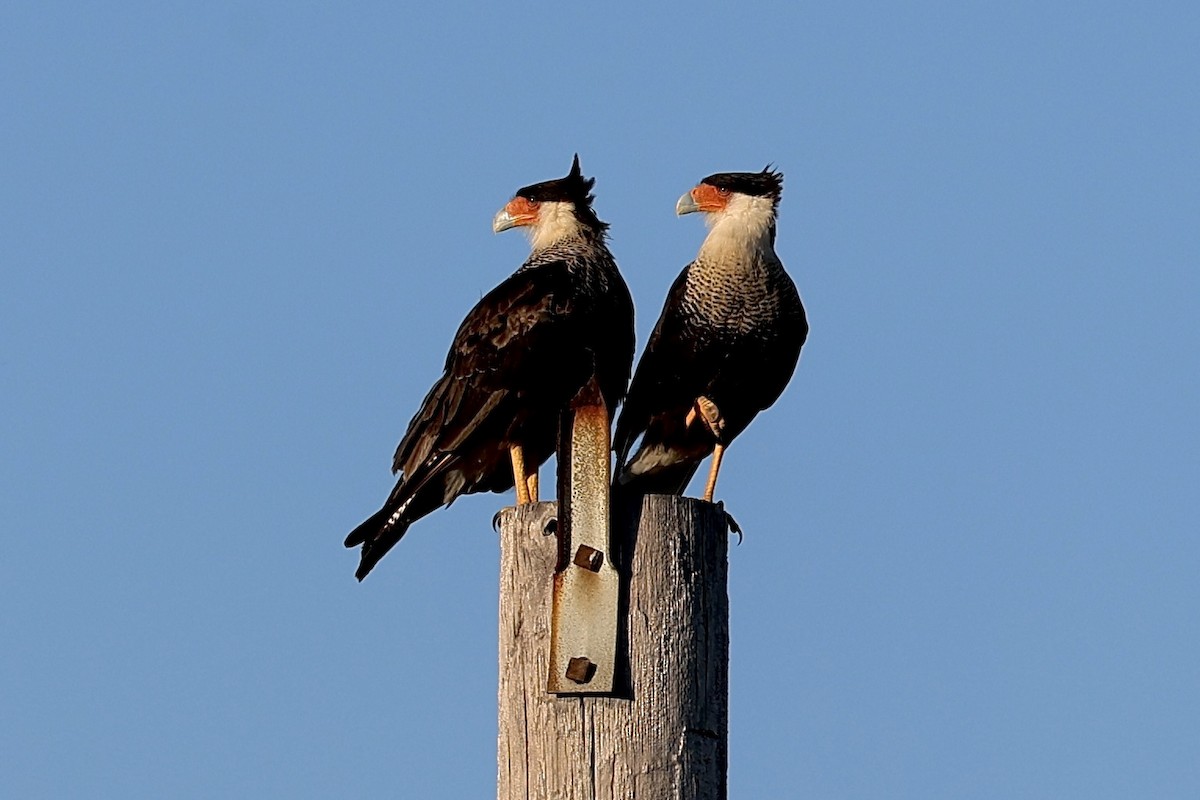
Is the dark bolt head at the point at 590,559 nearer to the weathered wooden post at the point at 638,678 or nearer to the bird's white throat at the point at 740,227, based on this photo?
the weathered wooden post at the point at 638,678

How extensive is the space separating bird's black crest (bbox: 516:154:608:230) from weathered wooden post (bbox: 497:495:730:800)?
378cm

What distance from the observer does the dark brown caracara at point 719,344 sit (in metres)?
7.40

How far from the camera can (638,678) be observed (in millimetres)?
3443

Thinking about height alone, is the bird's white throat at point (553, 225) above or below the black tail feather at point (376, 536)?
above

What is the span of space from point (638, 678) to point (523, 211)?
414 centimetres

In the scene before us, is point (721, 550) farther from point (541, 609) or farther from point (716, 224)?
point (716, 224)

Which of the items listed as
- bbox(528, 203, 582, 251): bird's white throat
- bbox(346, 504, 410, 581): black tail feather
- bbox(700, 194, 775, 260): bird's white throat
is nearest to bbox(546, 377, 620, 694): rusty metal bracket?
bbox(346, 504, 410, 581): black tail feather

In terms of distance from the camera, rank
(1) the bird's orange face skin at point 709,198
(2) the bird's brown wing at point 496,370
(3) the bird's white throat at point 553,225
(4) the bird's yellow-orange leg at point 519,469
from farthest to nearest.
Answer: (1) the bird's orange face skin at point 709,198 < (3) the bird's white throat at point 553,225 < (4) the bird's yellow-orange leg at point 519,469 < (2) the bird's brown wing at point 496,370

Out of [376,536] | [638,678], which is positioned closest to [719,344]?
[376,536]

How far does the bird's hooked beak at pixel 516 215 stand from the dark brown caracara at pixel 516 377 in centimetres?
40

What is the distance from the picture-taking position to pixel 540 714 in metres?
3.45

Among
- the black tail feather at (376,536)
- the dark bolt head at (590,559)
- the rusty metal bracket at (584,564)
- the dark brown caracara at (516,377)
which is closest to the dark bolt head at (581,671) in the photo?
the rusty metal bracket at (584,564)

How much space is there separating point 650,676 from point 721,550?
0.31 metres

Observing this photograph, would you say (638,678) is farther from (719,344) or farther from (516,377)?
(719,344)
